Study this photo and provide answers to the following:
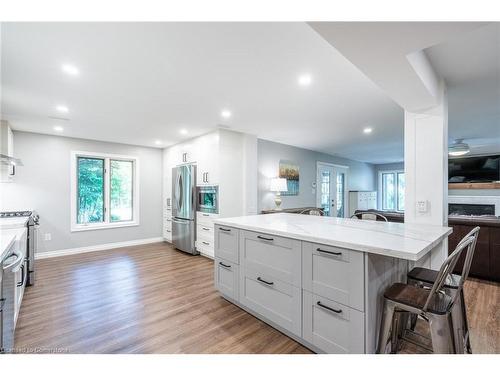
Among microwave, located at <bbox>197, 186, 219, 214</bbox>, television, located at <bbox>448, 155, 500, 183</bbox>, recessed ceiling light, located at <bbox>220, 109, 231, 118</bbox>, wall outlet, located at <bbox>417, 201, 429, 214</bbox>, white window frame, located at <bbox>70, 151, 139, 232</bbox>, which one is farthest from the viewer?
television, located at <bbox>448, 155, 500, 183</bbox>

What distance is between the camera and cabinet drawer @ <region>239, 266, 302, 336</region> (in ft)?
5.81

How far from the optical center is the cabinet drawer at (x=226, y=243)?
92.3 inches

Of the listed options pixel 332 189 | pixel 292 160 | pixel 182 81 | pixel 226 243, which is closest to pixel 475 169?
pixel 332 189

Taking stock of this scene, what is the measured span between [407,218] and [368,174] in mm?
7199

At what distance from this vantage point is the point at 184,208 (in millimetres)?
4684

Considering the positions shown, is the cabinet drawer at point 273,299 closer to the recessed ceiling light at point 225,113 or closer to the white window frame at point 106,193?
the recessed ceiling light at point 225,113

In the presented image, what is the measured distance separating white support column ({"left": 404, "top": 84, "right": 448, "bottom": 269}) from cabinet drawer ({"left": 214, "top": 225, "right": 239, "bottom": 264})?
6.08 feet

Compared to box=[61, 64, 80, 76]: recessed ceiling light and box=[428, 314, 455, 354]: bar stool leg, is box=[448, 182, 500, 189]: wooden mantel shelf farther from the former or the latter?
box=[61, 64, 80, 76]: recessed ceiling light

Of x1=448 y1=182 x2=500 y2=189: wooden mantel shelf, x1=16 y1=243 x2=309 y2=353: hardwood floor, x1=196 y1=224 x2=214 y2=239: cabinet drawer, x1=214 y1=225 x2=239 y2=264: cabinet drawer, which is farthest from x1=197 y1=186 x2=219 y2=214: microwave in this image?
x1=448 y1=182 x2=500 y2=189: wooden mantel shelf

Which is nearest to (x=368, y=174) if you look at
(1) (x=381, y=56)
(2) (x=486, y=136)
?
(2) (x=486, y=136)

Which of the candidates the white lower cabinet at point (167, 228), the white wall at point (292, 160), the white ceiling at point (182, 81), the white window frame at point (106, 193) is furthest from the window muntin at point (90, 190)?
the white wall at point (292, 160)

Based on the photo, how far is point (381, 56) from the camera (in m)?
1.45

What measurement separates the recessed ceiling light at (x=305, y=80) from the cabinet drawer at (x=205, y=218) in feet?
8.31
